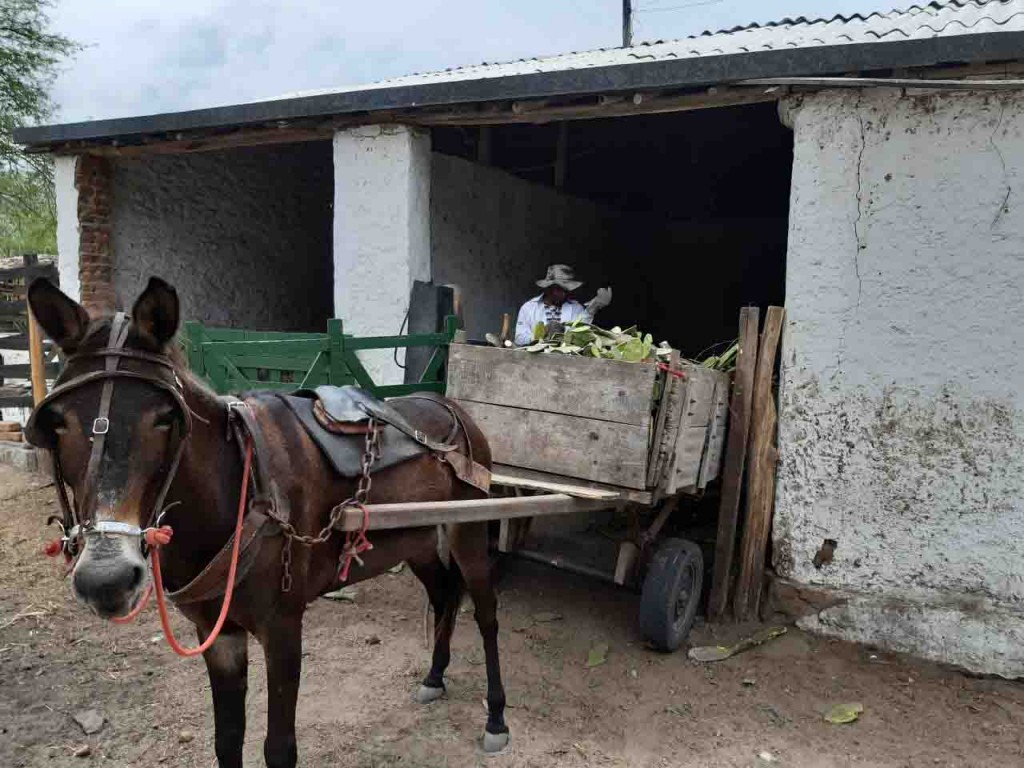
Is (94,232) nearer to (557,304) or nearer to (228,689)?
(557,304)

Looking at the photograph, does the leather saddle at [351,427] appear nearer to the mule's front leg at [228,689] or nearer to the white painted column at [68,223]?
the mule's front leg at [228,689]

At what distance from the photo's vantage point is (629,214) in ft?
36.2

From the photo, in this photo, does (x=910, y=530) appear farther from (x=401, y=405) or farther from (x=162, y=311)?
(x=162, y=311)

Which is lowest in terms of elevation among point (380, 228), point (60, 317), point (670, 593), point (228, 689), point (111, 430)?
point (670, 593)

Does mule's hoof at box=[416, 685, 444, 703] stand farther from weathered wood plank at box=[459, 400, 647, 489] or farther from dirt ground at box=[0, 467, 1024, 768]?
weathered wood plank at box=[459, 400, 647, 489]

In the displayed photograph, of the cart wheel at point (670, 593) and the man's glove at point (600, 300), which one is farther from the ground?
the man's glove at point (600, 300)

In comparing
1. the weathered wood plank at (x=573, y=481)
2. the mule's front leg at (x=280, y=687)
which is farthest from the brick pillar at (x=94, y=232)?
the mule's front leg at (x=280, y=687)

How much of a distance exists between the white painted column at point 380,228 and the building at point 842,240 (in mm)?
18

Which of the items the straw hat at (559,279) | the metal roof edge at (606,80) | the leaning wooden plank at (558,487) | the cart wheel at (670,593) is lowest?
the cart wheel at (670,593)

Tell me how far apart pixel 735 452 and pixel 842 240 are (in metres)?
1.36

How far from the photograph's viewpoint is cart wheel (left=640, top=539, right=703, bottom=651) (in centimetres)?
415

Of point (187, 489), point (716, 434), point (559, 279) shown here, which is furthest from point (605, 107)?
point (187, 489)

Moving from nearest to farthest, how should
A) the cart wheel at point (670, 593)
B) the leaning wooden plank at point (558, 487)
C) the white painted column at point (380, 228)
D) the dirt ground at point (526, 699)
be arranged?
the dirt ground at point (526, 699), the leaning wooden plank at point (558, 487), the cart wheel at point (670, 593), the white painted column at point (380, 228)

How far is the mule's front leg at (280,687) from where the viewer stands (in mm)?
2453
